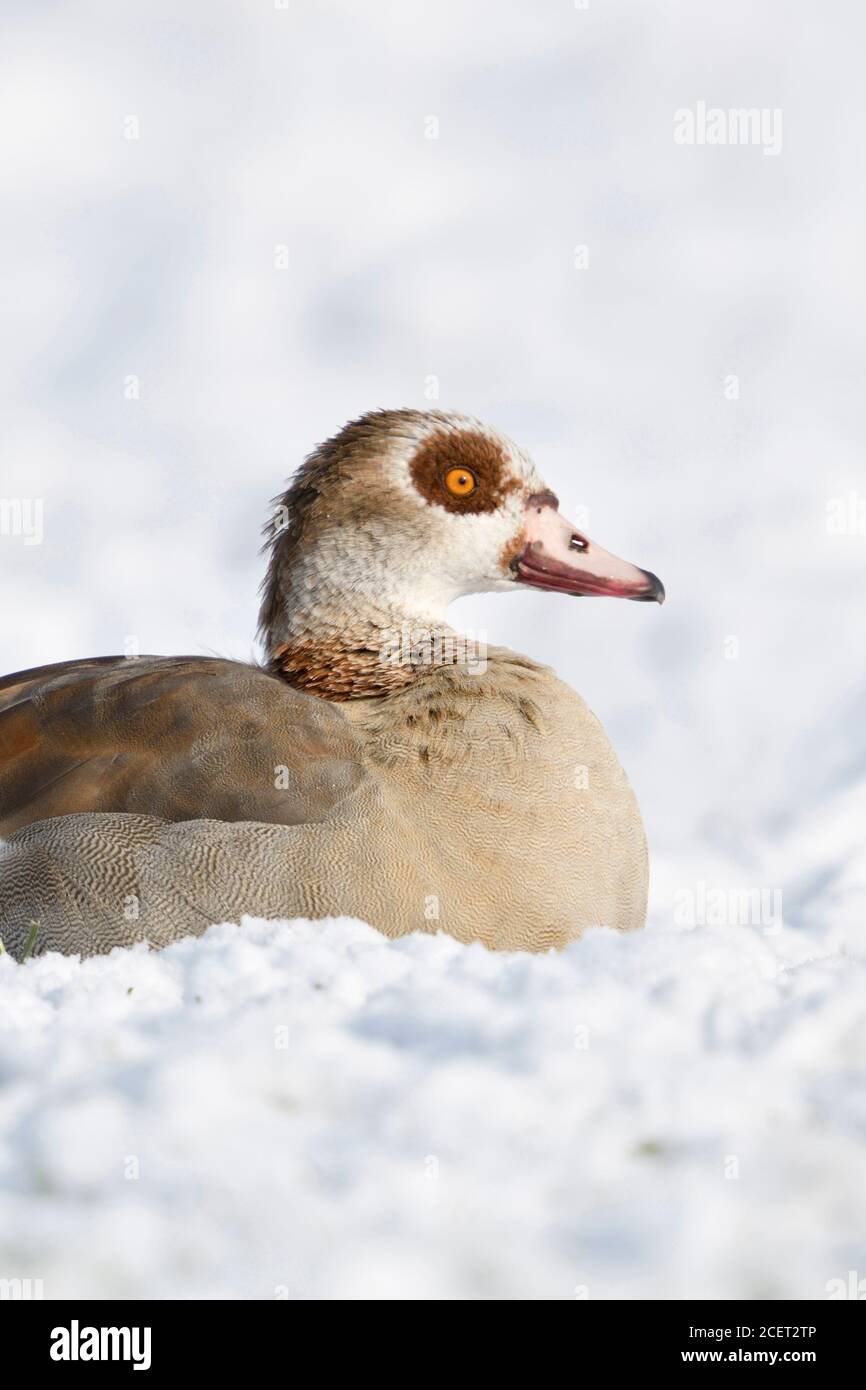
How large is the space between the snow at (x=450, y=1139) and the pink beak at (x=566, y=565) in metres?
2.59

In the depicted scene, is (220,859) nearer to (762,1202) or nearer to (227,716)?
(227,716)

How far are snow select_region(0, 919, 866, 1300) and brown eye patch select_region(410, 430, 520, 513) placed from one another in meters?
2.57

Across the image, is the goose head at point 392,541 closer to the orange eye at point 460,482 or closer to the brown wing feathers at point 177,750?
the orange eye at point 460,482

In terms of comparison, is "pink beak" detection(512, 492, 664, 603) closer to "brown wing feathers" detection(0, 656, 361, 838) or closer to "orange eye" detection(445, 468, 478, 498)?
"orange eye" detection(445, 468, 478, 498)

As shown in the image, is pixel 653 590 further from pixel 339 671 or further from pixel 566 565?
pixel 339 671

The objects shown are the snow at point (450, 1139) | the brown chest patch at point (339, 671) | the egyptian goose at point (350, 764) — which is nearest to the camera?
the snow at point (450, 1139)

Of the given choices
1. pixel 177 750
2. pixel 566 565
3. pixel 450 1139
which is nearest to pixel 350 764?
pixel 177 750

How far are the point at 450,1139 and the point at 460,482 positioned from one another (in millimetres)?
3210

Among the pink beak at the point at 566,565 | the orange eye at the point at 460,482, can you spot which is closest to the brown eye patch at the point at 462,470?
the orange eye at the point at 460,482

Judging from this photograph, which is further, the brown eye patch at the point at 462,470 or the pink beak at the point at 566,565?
the pink beak at the point at 566,565

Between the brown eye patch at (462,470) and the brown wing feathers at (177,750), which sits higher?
the brown eye patch at (462,470)

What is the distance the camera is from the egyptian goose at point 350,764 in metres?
4.65

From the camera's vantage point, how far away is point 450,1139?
286 cm
